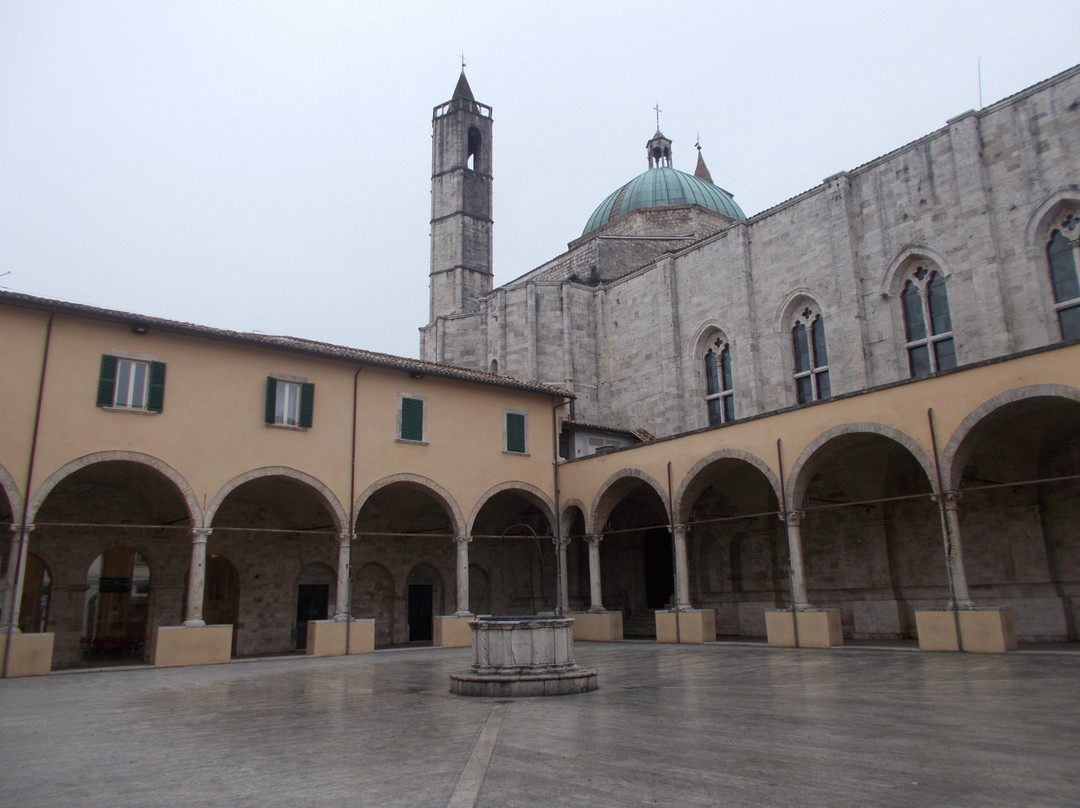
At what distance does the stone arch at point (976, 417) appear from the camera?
1371cm

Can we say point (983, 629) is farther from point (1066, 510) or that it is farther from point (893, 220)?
point (893, 220)

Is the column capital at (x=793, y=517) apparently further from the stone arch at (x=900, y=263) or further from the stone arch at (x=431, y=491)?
the stone arch at (x=431, y=491)

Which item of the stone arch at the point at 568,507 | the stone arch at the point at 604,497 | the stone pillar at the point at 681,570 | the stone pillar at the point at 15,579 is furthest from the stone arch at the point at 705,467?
the stone pillar at the point at 15,579

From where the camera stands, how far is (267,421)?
62.8ft

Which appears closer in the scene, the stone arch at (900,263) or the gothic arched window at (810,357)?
the stone arch at (900,263)

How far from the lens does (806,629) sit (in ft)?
57.6

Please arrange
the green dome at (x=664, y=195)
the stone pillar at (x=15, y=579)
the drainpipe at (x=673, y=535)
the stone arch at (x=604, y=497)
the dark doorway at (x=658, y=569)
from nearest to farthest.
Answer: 1. the stone pillar at (x=15, y=579)
2. the drainpipe at (x=673, y=535)
3. the stone arch at (x=604, y=497)
4. the dark doorway at (x=658, y=569)
5. the green dome at (x=664, y=195)

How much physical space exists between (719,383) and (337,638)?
14.5 m

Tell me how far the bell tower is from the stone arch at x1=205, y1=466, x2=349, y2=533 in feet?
64.9

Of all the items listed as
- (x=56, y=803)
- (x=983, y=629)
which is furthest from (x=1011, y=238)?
(x=56, y=803)

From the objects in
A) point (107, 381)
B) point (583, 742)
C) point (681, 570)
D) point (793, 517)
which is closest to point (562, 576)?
point (681, 570)

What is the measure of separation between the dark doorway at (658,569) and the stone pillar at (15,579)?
17441 millimetres

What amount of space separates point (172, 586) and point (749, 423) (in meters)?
14.9

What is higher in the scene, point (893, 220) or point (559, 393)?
point (893, 220)
